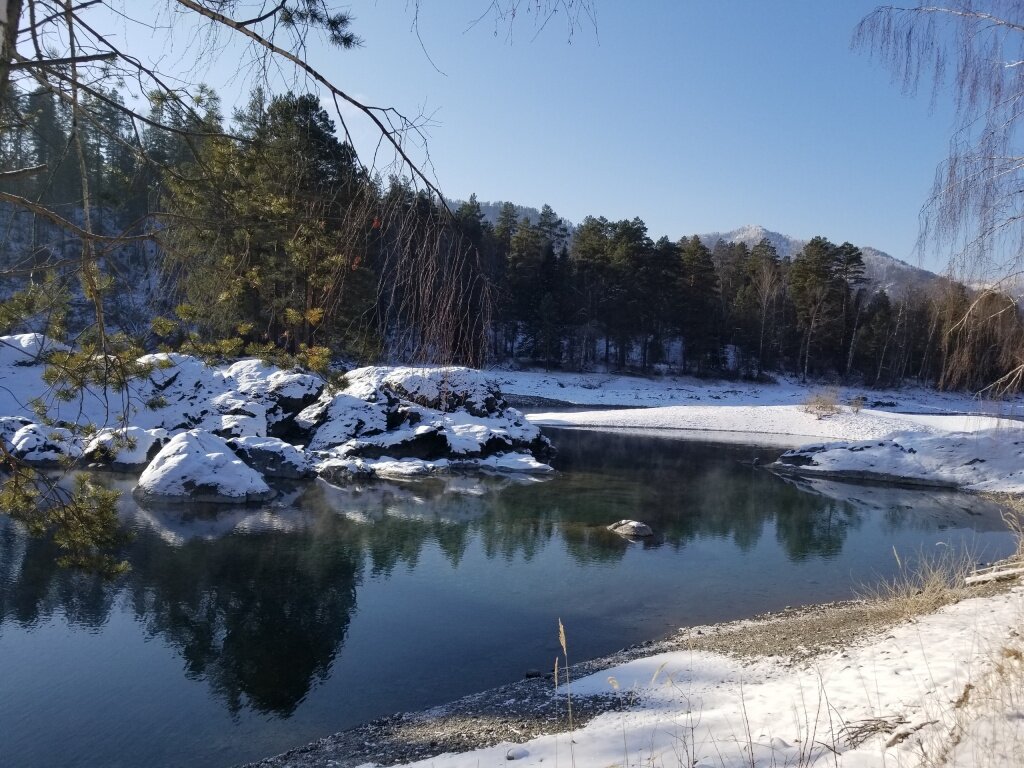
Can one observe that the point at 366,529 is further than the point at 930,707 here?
Yes

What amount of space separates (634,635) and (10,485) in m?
6.95

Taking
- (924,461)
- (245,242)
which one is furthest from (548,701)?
(924,461)

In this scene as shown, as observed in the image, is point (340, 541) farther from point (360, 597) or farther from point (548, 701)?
point (548, 701)

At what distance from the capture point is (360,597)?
31.9ft

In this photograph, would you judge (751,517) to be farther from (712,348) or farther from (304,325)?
(712,348)

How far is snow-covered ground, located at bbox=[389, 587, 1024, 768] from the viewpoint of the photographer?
3307mm

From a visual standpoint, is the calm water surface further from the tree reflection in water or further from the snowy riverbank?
A: the snowy riverbank

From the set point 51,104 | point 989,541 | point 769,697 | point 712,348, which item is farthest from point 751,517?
point 712,348

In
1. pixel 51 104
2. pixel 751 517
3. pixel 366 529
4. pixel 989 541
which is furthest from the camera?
pixel 751 517

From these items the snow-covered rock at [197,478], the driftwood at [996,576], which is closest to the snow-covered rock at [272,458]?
the snow-covered rock at [197,478]

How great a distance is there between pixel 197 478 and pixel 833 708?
42.6 feet

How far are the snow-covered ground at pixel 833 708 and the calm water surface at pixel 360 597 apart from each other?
77.5 inches

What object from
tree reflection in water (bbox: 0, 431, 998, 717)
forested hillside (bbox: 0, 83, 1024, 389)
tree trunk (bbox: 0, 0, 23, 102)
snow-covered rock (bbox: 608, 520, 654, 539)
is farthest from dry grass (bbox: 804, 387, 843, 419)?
tree trunk (bbox: 0, 0, 23, 102)

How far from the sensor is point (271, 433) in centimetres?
2055
